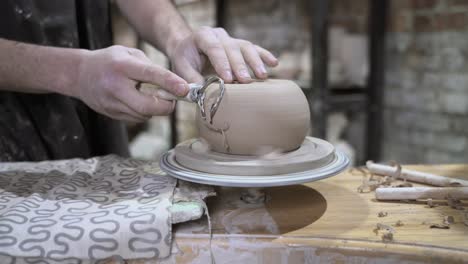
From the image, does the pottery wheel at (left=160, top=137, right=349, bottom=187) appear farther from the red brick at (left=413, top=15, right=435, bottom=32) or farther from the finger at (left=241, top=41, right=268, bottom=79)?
the red brick at (left=413, top=15, right=435, bottom=32)

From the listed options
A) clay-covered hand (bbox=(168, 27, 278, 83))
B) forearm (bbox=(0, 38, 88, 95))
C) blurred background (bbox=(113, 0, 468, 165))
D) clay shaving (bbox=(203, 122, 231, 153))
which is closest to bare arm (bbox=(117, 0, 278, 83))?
clay-covered hand (bbox=(168, 27, 278, 83))

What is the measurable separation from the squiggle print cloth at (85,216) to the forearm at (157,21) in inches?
16.2

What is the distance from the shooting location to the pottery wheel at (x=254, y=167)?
2.17 feet

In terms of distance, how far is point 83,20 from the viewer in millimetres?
1137

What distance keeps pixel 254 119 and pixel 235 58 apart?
0.17 metres

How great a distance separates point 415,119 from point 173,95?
1726mm

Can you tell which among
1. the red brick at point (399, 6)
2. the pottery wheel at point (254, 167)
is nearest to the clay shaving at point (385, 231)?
the pottery wheel at point (254, 167)

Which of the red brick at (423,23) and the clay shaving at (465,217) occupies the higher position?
the red brick at (423,23)

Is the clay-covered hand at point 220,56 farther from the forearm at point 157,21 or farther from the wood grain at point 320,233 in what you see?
the wood grain at point 320,233

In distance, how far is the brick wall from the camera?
1923 millimetres

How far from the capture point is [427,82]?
207 centimetres

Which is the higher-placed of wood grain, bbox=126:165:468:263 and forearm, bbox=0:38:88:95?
forearm, bbox=0:38:88:95

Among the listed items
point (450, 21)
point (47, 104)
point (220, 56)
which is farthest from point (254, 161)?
point (450, 21)

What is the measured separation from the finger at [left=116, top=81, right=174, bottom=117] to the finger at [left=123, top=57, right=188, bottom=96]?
0.02 m
